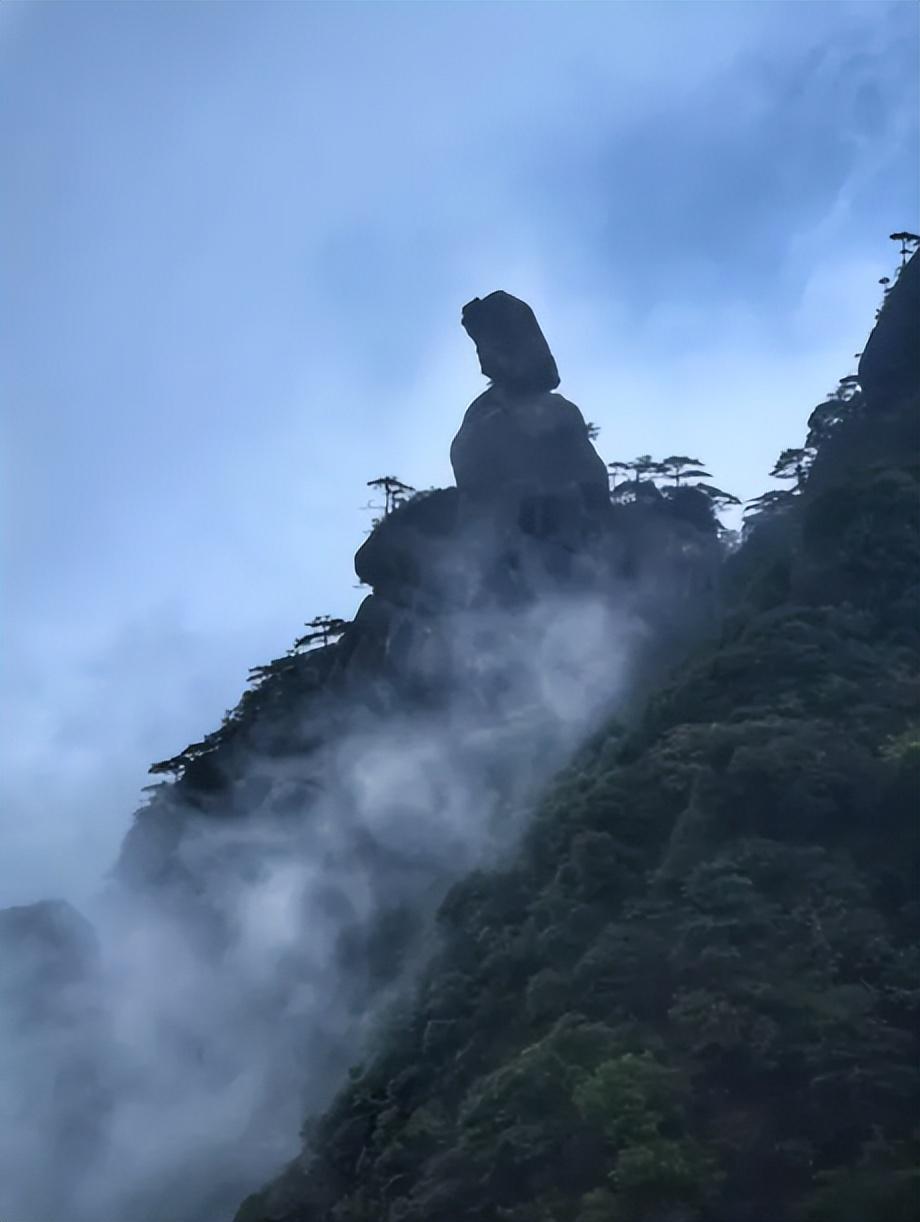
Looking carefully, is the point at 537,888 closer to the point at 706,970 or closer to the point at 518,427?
the point at 706,970

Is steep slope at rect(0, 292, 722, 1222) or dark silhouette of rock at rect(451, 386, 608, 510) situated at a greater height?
dark silhouette of rock at rect(451, 386, 608, 510)

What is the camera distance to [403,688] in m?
47.7

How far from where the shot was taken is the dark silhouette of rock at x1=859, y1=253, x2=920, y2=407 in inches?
1844

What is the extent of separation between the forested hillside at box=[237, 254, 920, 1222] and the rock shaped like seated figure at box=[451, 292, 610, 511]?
48.0 feet

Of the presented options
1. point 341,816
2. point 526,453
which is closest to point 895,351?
point 526,453

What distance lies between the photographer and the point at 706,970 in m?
23.8

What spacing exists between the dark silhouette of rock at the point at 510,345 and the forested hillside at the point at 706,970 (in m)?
19.6

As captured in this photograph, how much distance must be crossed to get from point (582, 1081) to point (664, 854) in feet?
22.3

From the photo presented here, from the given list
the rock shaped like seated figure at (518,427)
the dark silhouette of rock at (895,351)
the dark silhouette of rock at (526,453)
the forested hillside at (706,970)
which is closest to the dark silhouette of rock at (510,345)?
the rock shaped like seated figure at (518,427)

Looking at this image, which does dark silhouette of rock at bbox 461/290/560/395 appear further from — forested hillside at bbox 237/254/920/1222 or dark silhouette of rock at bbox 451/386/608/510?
forested hillside at bbox 237/254/920/1222

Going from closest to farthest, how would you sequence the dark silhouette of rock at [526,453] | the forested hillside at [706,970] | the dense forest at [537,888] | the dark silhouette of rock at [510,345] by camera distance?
the forested hillside at [706,970] < the dense forest at [537,888] < the dark silhouette of rock at [526,453] < the dark silhouette of rock at [510,345]

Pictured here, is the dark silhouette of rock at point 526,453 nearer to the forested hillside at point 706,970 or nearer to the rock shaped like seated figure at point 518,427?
the rock shaped like seated figure at point 518,427

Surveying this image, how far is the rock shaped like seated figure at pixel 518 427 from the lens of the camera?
51.8 m

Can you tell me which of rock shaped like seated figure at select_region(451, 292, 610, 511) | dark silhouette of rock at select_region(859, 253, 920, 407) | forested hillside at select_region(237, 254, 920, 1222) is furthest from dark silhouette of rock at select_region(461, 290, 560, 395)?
forested hillside at select_region(237, 254, 920, 1222)
